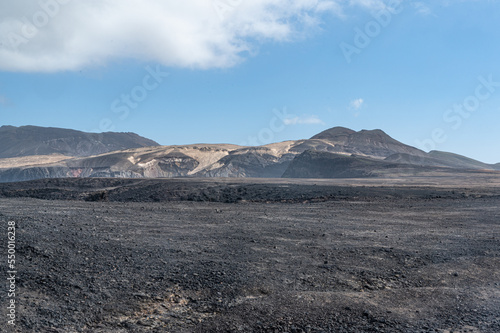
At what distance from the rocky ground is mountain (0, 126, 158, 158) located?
168 meters

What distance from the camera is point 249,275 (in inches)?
291

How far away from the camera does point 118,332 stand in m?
5.09

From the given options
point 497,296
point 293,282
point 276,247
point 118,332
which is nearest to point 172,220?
point 276,247

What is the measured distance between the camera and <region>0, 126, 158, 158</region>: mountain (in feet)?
538

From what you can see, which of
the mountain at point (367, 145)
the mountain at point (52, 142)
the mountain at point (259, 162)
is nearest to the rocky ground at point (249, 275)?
the mountain at point (259, 162)

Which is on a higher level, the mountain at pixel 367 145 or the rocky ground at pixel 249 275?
the mountain at pixel 367 145

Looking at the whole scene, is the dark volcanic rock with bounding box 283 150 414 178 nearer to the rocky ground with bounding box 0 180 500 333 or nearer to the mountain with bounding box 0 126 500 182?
the mountain with bounding box 0 126 500 182

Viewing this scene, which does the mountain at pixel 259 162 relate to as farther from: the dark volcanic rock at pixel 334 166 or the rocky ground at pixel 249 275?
the rocky ground at pixel 249 275

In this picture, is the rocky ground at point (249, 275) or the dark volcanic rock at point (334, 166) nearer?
the rocky ground at point (249, 275)

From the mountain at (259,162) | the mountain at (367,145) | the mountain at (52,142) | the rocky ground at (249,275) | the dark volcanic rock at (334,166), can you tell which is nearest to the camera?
the rocky ground at (249,275)

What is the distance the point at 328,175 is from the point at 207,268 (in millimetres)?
61940

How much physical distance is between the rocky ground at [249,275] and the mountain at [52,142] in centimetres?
16845

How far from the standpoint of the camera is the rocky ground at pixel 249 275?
559 centimetres

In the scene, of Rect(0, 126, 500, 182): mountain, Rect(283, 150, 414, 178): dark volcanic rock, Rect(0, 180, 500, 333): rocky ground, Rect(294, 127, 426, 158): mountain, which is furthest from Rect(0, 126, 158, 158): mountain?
Rect(0, 180, 500, 333): rocky ground
